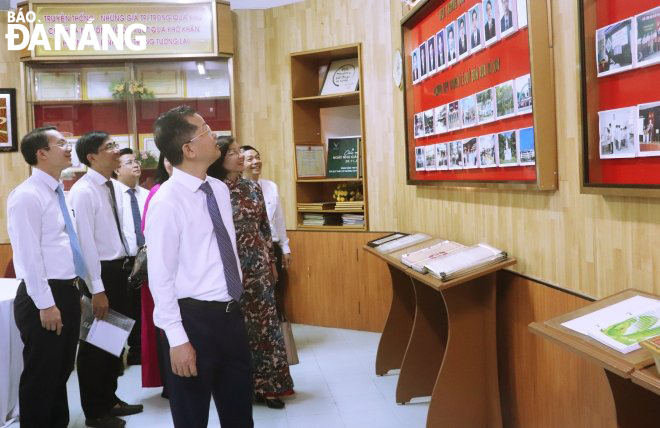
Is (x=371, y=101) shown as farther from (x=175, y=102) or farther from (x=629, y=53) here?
(x=629, y=53)

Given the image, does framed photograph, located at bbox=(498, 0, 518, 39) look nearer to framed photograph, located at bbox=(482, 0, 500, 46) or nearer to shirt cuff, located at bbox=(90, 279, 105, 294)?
framed photograph, located at bbox=(482, 0, 500, 46)

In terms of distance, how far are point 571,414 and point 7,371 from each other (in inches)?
113

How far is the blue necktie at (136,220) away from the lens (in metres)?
4.46

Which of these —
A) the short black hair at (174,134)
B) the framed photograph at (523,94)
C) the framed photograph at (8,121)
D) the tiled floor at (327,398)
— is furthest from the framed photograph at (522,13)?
the framed photograph at (8,121)

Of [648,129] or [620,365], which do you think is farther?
[648,129]

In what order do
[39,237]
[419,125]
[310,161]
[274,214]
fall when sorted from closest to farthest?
1. [39,237]
2. [419,125]
3. [274,214]
4. [310,161]

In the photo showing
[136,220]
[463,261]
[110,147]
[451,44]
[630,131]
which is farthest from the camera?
[136,220]

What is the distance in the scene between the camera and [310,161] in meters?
5.68

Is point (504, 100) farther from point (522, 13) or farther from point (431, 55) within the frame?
point (431, 55)

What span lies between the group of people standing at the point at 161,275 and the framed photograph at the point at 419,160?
1.07 m

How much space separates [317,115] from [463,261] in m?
3.34

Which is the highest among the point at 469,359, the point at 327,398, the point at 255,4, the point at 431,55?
the point at 255,4

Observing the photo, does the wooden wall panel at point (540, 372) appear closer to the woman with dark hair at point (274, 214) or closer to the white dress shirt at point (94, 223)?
the white dress shirt at point (94, 223)

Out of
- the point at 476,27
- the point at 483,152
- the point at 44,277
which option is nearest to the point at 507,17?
the point at 476,27
